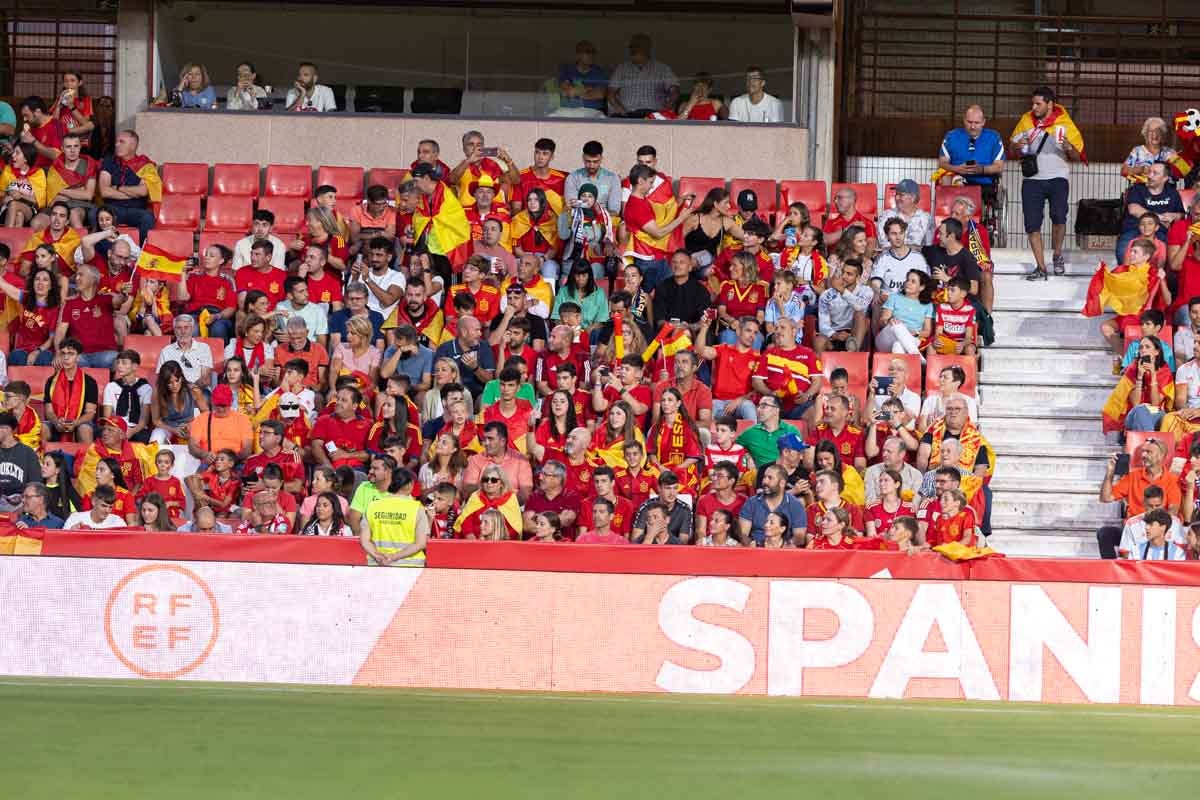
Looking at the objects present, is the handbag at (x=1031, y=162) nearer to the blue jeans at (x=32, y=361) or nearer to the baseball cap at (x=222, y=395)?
the baseball cap at (x=222, y=395)

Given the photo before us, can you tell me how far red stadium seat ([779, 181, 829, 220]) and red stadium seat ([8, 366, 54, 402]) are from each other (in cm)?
684

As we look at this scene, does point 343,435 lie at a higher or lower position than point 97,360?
lower

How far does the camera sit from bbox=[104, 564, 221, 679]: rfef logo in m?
11.4

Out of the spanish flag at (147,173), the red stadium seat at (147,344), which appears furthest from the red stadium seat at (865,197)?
the spanish flag at (147,173)

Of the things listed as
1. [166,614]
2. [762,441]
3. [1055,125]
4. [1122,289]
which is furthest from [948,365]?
[166,614]

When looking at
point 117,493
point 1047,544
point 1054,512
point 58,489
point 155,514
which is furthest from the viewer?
point 1054,512

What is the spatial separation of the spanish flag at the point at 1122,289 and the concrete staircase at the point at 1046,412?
0.47m

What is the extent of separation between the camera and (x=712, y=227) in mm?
16094

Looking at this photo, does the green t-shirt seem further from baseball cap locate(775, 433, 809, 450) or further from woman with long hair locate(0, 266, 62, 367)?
woman with long hair locate(0, 266, 62, 367)

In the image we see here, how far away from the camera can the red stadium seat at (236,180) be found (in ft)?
58.2

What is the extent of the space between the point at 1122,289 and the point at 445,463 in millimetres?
6255

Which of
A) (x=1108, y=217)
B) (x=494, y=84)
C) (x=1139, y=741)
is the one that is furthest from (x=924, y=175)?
(x=1139, y=741)

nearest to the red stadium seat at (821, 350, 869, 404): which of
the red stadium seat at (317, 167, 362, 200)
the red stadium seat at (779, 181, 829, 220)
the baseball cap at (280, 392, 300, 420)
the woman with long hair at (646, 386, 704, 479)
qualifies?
the woman with long hair at (646, 386, 704, 479)

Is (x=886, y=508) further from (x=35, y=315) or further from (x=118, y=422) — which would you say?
(x=35, y=315)
